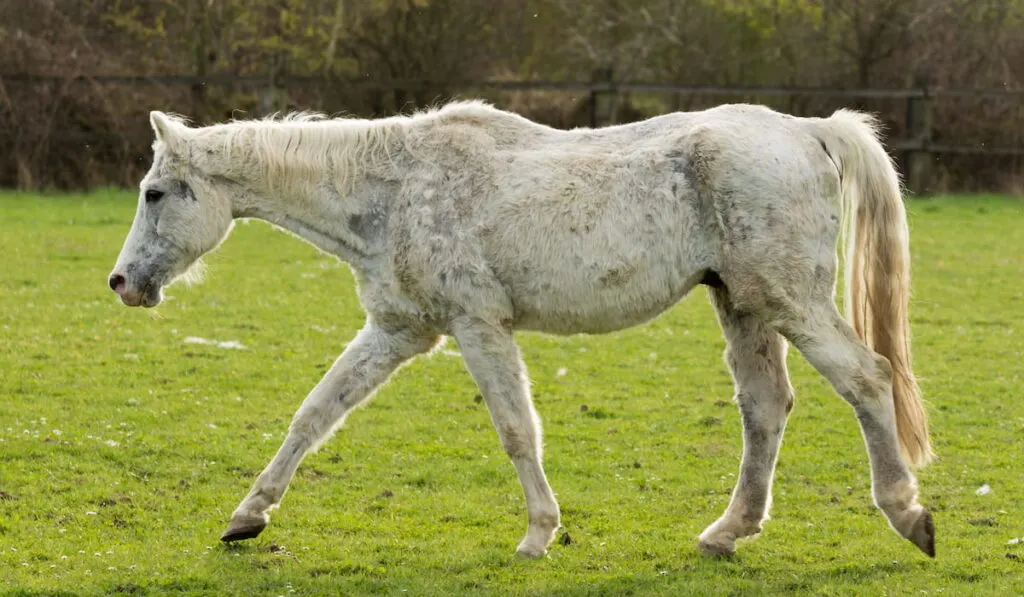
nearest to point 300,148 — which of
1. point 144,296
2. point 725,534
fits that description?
point 144,296

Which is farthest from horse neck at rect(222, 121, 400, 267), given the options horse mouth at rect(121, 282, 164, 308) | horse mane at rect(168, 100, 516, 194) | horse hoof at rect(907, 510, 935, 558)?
horse hoof at rect(907, 510, 935, 558)

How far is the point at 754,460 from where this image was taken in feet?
20.0

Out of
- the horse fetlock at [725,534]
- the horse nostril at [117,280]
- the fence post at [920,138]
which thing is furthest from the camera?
the fence post at [920,138]

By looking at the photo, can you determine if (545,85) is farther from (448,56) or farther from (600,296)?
(600,296)

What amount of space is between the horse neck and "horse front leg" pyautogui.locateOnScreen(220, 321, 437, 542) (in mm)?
403

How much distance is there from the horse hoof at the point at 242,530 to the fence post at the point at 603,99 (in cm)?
1709

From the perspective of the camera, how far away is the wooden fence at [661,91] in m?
22.2

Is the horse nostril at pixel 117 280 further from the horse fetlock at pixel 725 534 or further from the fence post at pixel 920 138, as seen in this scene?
the fence post at pixel 920 138

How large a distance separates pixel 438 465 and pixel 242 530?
1819 millimetres

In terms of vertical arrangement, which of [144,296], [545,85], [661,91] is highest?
[144,296]

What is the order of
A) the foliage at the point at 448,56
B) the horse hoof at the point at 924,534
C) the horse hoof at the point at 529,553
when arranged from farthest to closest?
the foliage at the point at 448,56, the horse hoof at the point at 529,553, the horse hoof at the point at 924,534

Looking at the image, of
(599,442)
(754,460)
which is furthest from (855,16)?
(754,460)

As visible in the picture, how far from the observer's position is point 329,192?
6066 mm

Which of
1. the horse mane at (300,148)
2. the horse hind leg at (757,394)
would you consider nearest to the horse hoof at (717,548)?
the horse hind leg at (757,394)
